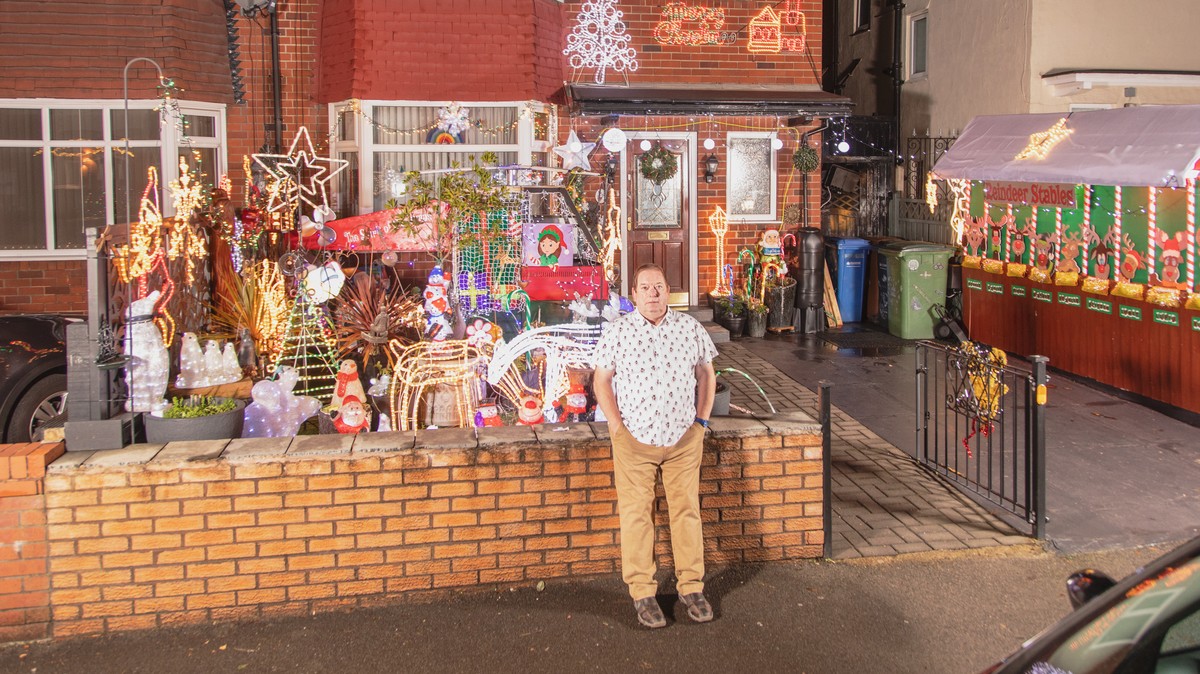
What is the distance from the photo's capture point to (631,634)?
5.24 m

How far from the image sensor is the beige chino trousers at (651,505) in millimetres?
5277

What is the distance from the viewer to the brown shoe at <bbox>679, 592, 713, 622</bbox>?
5.34 metres

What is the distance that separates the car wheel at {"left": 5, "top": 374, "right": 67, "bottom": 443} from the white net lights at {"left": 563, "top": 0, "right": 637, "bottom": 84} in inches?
322

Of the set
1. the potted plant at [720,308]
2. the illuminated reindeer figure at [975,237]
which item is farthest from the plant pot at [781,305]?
the illuminated reindeer figure at [975,237]

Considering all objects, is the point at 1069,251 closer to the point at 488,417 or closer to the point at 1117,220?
the point at 1117,220

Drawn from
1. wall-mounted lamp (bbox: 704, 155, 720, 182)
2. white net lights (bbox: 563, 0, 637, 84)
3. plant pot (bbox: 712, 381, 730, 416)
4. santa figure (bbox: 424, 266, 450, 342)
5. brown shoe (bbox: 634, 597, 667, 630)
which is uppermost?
white net lights (bbox: 563, 0, 637, 84)

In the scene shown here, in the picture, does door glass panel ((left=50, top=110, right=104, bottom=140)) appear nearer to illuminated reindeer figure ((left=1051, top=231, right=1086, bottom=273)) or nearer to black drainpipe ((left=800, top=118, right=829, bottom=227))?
black drainpipe ((left=800, top=118, right=829, bottom=227))

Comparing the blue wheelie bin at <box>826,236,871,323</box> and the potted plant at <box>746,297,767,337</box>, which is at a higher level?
the blue wheelie bin at <box>826,236,871,323</box>

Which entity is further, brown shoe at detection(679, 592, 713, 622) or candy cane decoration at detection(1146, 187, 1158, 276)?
candy cane decoration at detection(1146, 187, 1158, 276)

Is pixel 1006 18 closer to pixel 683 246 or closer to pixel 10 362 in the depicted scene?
pixel 683 246

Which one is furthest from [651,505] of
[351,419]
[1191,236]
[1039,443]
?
[1191,236]

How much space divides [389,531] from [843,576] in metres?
2.45

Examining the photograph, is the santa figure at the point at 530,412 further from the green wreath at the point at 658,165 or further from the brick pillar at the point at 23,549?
the green wreath at the point at 658,165

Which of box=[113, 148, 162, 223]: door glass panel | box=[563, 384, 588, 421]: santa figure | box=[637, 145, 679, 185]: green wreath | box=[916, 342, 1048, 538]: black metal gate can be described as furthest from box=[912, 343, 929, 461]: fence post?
box=[113, 148, 162, 223]: door glass panel
